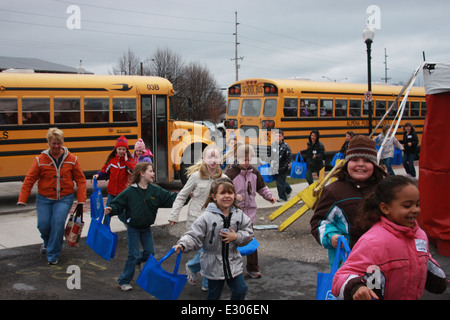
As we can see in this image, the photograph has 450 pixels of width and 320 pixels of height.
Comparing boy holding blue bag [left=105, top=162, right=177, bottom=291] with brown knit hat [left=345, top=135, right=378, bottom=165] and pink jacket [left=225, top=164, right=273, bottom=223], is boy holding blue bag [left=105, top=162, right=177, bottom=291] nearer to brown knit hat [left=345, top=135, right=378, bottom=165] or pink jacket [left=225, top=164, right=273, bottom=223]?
pink jacket [left=225, top=164, right=273, bottom=223]

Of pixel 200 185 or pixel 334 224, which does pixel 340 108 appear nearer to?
pixel 200 185

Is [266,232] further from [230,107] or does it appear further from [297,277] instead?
[230,107]

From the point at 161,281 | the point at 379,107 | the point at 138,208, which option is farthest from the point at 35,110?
the point at 379,107

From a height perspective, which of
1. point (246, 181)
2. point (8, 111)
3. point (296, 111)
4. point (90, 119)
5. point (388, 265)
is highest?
point (296, 111)

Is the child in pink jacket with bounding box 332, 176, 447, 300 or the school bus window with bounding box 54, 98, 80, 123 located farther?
the school bus window with bounding box 54, 98, 80, 123

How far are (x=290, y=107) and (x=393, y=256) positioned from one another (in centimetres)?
1325

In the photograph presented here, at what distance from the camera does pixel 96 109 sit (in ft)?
36.9

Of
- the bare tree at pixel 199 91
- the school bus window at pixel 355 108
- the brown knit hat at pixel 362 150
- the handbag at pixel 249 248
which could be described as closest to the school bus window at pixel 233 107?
the school bus window at pixel 355 108

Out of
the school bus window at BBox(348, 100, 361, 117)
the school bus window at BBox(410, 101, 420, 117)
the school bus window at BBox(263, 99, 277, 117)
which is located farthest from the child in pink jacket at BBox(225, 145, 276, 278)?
the school bus window at BBox(410, 101, 420, 117)

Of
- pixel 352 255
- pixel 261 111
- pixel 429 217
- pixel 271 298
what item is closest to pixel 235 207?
pixel 271 298

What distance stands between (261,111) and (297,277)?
34.3 feet

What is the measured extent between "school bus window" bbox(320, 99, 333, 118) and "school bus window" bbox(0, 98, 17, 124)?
386 inches

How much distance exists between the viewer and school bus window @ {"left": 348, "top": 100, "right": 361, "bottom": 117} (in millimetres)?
17266

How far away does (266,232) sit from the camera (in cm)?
770
